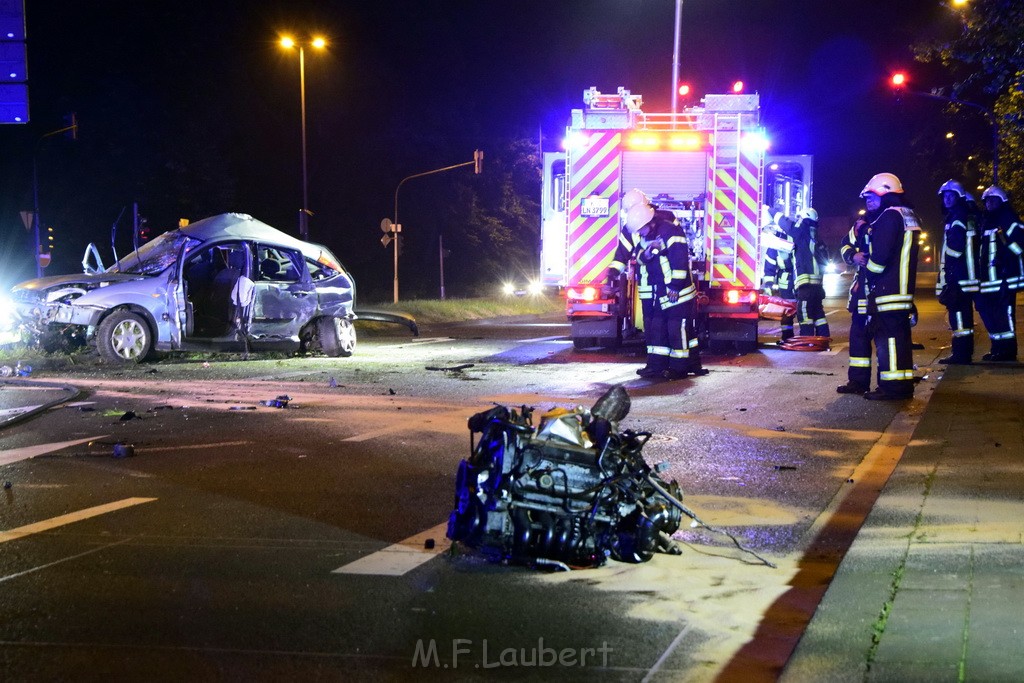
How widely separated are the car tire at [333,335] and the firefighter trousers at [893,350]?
7932 millimetres

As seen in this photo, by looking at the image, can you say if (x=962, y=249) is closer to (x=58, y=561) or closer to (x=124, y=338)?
(x=124, y=338)

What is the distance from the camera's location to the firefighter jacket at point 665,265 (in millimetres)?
12891

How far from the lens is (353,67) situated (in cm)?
4712

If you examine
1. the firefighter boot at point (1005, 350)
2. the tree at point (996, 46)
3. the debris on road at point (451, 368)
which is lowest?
the debris on road at point (451, 368)

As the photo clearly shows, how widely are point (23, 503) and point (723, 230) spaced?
11636 millimetres

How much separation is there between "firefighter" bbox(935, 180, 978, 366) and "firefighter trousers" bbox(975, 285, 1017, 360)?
178 millimetres

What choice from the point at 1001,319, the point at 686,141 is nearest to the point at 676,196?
the point at 686,141

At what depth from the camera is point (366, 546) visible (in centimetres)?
561

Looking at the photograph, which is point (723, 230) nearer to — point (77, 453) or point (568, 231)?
point (568, 231)

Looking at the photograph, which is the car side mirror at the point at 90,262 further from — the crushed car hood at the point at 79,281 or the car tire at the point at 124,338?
the car tire at the point at 124,338

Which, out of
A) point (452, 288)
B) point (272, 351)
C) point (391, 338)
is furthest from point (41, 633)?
point (452, 288)

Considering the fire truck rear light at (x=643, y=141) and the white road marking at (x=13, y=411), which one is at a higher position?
the fire truck rear light at (x=643, y=141)

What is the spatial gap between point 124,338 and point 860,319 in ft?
30.5

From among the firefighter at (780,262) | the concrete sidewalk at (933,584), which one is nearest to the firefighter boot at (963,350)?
the firefighter at (780,262)
